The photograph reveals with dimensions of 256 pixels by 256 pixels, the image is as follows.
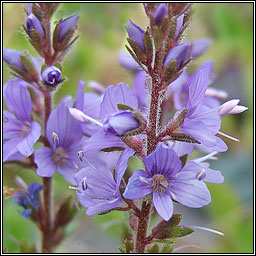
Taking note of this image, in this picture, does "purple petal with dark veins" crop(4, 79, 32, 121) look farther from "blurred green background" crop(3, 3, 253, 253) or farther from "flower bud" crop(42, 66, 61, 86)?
"blurred green background" crop(3, 3, 253, 253)

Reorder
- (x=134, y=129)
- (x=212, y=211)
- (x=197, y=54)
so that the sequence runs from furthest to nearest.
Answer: (x=212, y=211) → (x=197, y=54) → (x=134, y=129)

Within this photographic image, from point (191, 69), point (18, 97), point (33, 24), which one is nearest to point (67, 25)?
point (33, 24)

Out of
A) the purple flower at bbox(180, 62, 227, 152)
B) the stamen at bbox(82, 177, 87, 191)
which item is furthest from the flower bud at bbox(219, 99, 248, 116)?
the stamen at bbox(82, 177, 87, 191)

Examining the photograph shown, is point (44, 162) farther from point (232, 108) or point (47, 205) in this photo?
point (232, 108)

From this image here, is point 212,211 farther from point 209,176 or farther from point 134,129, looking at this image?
point 134,129

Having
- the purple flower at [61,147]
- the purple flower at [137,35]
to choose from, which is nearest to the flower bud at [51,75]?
the purple flower at [61,147]

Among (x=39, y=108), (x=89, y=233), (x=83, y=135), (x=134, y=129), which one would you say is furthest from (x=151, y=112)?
(x=89, y=233)

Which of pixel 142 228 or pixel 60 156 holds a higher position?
pixel 60 156
